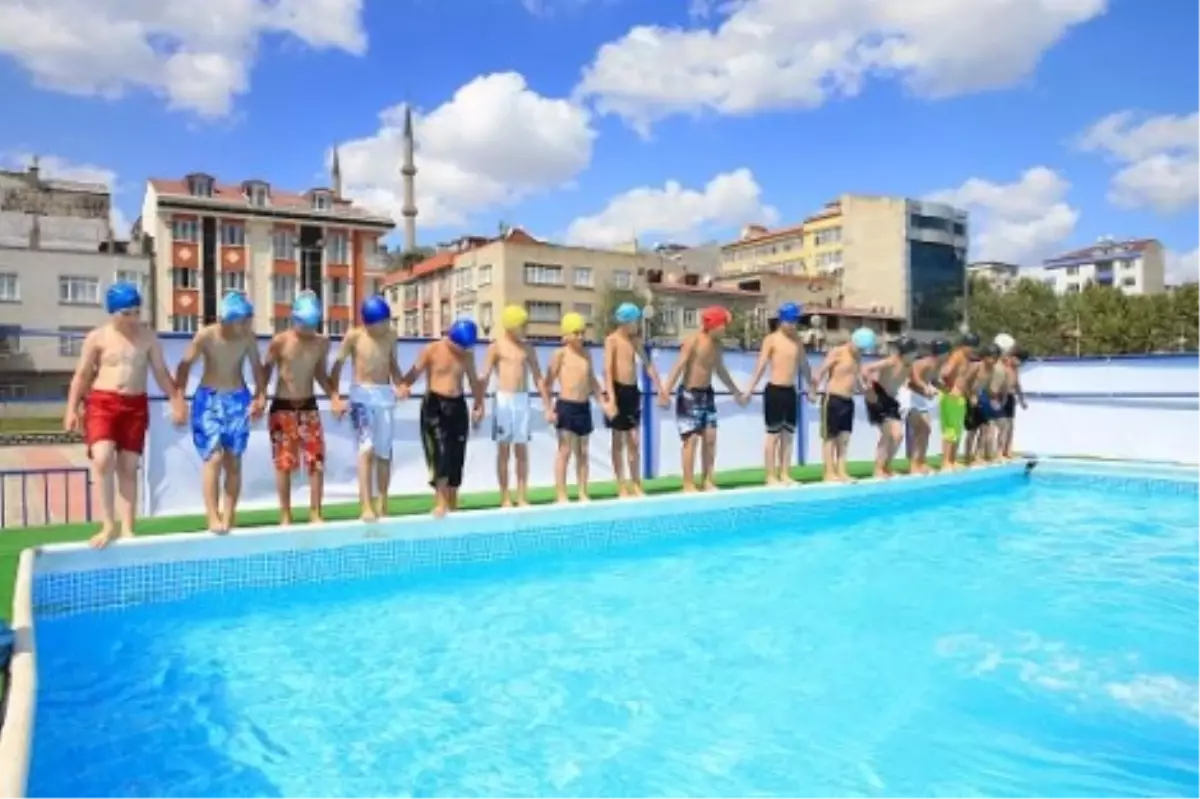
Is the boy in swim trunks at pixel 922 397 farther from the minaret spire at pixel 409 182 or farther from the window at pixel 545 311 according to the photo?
the minaret spire at pixel 409 182

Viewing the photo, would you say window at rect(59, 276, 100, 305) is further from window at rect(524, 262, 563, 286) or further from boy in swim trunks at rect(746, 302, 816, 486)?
boy in swim trunks at rect(746, 302, 816, 486)

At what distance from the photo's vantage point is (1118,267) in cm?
11606

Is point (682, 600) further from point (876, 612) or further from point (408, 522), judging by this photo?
point (408, 522)

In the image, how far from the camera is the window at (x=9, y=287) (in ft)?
150

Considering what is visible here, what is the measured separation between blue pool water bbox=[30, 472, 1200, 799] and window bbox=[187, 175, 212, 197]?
177 ft

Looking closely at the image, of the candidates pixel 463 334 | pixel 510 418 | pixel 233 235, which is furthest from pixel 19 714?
pixel 233 235

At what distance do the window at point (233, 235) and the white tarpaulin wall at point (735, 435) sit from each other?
1931 inches

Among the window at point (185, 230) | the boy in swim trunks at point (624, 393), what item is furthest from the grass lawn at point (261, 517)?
the window at point (185, 230)

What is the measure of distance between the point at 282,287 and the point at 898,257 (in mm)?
51362

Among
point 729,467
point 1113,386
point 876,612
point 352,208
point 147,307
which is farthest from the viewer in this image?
point 352,208

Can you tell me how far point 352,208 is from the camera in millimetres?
57688

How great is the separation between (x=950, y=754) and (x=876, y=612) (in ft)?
7.09

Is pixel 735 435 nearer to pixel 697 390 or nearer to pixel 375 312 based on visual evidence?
pixel 697 390

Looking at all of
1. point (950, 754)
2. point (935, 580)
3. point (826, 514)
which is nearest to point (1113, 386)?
point (826, 514)
